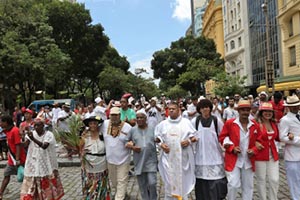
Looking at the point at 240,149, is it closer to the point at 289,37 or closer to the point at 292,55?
the point at 292,55

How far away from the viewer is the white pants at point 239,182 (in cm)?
523

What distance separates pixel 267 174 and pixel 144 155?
1879 millimetres

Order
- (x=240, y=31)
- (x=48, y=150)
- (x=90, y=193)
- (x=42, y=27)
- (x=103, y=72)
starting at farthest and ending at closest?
(x=240, y=31) → (x=103, y=72) → (x=42, y=27) → (x=48, y=150) → (x=90, y=193)

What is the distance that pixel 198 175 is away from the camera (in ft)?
17.6

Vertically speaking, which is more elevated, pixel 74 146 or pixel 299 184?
pixel 74 146

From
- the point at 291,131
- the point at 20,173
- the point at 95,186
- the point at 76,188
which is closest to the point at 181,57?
the point at 76,188

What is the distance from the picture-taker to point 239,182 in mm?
5285

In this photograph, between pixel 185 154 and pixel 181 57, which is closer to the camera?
pixel 185 154

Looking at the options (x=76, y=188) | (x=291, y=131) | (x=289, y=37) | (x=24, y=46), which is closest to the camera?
(x=291, y=131)

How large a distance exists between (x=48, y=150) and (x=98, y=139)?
0.90 metres

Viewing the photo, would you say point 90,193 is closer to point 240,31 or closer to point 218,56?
point 218,56

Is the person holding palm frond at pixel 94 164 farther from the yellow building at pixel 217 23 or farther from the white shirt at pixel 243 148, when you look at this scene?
the yellow building at pixel 217 23

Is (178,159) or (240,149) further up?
(240,149)

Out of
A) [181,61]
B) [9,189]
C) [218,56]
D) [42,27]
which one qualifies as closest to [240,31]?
[218,56]
